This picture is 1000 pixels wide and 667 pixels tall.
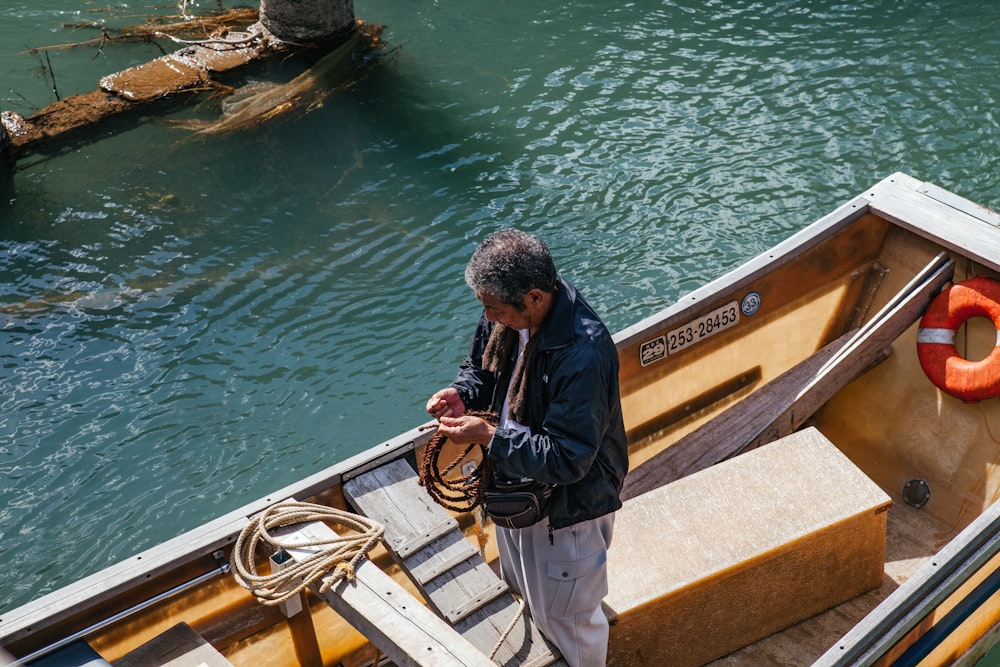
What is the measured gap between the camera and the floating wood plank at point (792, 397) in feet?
16.5

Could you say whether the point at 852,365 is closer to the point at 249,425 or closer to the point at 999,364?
the point at 999,364

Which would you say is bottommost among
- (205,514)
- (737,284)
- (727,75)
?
(205,514)

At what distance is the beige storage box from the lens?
4.00 metres

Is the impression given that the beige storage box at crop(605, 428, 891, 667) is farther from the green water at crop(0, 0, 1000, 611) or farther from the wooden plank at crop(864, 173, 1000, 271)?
the green water at crop(0, 0, 1000, 611)

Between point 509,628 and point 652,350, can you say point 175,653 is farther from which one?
point 652,350

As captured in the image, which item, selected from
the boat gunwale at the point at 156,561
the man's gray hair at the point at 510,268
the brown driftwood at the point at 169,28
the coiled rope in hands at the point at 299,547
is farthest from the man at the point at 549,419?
the brown driftwood at the point at 169,28

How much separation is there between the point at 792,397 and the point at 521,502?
2563 millimetres

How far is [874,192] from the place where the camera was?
5629 mm

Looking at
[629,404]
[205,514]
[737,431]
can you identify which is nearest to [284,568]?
[629,404]

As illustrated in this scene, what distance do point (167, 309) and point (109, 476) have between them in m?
1.74

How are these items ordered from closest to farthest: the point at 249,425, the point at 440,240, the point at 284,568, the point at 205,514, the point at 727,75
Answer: the point at 284,568
the point at 205,514
the point at 249,425
the point at 440,240
the point at 727,75

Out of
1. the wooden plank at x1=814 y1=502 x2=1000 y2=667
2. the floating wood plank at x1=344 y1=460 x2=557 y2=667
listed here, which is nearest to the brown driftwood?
the floating wood plank at x1=344 y1=460 x2=557 y2=667

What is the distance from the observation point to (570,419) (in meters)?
2.89

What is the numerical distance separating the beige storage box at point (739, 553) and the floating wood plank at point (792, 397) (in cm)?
41
